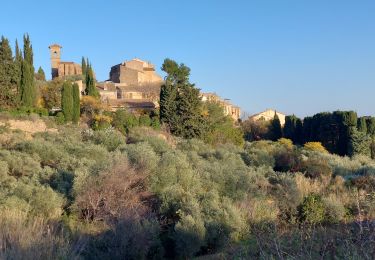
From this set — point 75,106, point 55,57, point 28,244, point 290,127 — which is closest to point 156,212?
point 28,244

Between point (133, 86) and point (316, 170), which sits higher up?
point (133, 86)

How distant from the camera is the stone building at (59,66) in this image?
6488 centimetres

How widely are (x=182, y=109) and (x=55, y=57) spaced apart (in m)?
41.4

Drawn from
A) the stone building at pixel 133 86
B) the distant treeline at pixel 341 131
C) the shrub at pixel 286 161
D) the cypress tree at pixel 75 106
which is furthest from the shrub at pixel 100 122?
the distant treeline at pixel 341 131

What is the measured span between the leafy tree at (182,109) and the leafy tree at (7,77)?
1079 centimetres

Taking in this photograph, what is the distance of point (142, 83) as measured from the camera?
62.7 meters

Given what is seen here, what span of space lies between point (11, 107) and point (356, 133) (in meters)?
30.3

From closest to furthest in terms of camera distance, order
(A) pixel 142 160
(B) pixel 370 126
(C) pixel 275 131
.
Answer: (A) pixel 142 160 → (B) pixel 370 126 → (C) pixel 275 131

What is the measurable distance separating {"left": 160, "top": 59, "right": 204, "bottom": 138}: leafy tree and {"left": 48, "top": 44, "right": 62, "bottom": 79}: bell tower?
37.9 meters

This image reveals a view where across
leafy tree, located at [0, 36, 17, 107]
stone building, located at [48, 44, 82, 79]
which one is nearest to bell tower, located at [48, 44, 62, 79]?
stone building, located at [48, 44, 82, 79]

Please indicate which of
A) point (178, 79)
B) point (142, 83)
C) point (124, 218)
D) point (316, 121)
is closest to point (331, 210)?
point (124, 218)

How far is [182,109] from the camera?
107 feet

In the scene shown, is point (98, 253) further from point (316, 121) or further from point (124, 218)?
point (316, 121)

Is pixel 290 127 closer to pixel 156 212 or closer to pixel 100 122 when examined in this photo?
pixel 100 122
